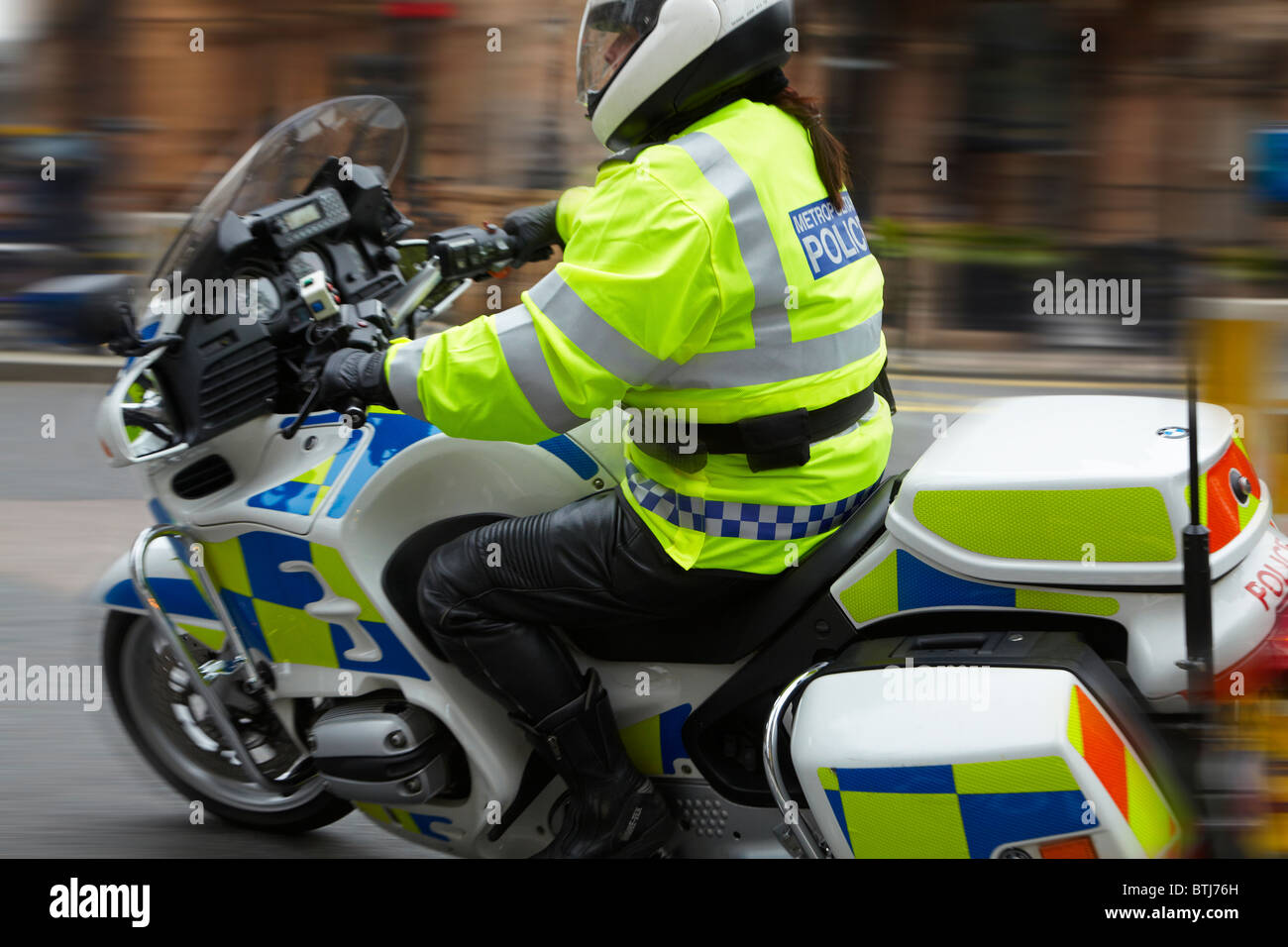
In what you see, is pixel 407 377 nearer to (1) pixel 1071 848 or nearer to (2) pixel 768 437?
(2) pixel 768 437

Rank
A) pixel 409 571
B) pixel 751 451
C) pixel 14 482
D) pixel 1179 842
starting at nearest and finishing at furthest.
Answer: pixel 1179 842 → pixel 751 451 → pixel 409 571 → pixel 14 482

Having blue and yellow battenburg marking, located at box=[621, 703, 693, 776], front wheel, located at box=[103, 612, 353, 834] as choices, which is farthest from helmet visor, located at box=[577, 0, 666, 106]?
front wheel, located at box=[103, 612, 353, 834]

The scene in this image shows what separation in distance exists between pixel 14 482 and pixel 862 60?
6274 mm

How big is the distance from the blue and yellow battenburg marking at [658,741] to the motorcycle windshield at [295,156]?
1.26 m

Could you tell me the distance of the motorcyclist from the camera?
2490 millimetres

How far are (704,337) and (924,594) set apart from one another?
1.86 feet

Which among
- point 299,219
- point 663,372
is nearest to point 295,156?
point 299,219

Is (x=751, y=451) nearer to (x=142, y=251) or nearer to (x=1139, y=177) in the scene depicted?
(x=142, y=251)

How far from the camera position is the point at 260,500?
3047 millimetres

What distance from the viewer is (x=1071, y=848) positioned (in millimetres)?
2336

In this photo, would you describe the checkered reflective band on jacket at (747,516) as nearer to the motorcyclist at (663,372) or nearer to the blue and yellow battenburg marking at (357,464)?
the motorcyclist at (663,372)

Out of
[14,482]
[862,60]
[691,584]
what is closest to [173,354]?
[691,584]

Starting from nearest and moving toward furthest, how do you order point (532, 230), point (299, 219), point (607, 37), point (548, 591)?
point (607, 37) → point (548, 591) → point (299, 219) → point (532, 230)

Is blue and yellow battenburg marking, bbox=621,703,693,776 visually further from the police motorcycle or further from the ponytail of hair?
the ponytail of hair
